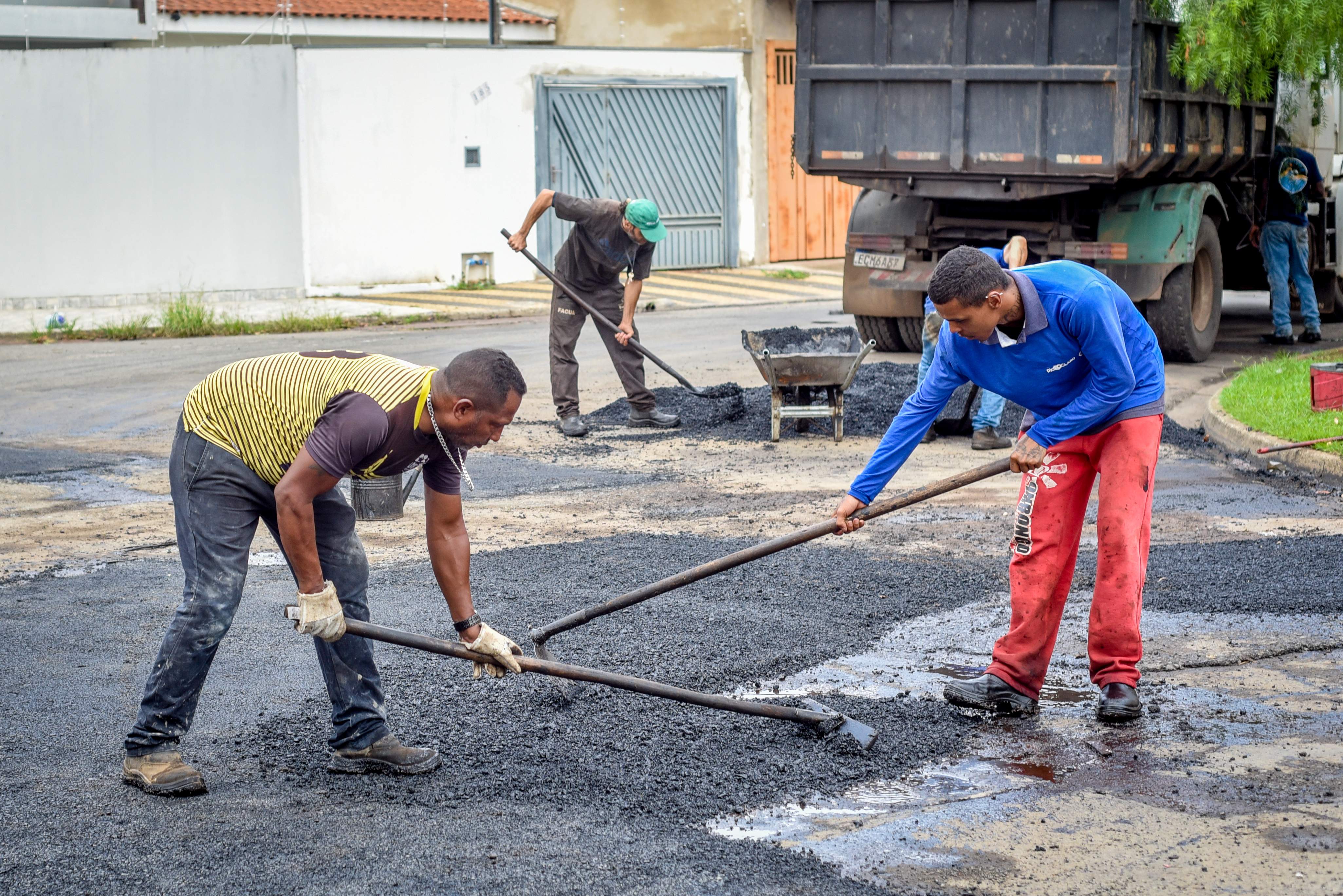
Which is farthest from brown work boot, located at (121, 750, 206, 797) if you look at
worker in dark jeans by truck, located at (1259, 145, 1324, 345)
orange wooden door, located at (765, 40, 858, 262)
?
orange wooden door, located at (765, 40, 858, 262)

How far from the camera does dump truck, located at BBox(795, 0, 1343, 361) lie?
1043 cm

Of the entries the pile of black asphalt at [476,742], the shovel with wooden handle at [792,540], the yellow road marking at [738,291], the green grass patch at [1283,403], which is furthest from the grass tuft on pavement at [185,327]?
the shovel with wooden handle at [792,540]

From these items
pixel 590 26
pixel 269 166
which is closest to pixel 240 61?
pixel 269 166

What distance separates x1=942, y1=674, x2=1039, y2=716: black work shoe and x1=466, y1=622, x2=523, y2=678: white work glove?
1.50m

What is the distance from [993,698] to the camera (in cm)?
473

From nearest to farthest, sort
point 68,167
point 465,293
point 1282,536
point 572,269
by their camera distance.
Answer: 1. point 1282,536
2. point 572,269
3. point 68,167
4. point 465,293

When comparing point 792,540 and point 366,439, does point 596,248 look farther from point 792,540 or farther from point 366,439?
point 366,439

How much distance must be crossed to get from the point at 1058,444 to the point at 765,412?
18.7ft

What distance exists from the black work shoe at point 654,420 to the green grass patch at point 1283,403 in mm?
3676

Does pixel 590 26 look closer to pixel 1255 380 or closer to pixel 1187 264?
pixel 1187 264

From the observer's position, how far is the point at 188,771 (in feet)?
13.2

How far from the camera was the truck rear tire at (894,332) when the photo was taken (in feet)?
41.9

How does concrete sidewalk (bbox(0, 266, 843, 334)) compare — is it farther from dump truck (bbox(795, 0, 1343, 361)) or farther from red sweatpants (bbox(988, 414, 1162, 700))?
red sweatpants (bbox(988, 414, 1162, 700))

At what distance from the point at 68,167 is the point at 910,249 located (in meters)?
9.47
